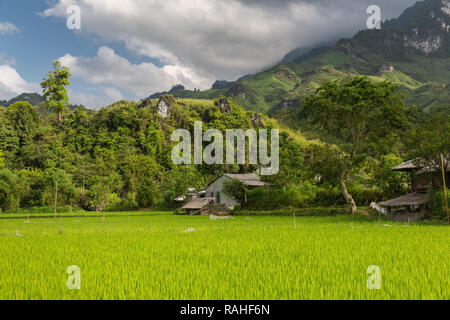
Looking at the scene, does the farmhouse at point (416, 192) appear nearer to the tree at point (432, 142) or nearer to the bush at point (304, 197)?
the tree at point (432, 142)

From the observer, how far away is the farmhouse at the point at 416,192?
23062mm

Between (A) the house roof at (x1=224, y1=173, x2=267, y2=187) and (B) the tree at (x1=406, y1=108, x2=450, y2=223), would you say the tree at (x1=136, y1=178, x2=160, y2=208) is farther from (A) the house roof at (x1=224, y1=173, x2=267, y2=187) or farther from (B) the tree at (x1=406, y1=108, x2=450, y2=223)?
(B) the tree at (x1=406, y1=108, x2=450, y2=223)

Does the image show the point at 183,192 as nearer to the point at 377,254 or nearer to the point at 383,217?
the point at 383,217

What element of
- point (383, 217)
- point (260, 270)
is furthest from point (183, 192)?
point (260, 270)

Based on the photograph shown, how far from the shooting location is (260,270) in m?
6.36

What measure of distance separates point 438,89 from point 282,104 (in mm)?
63695

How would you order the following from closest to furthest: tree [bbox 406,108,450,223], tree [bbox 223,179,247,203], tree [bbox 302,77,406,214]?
tree [bbox 406,108,450,223]
tree [bbox 302,77,406,214]
tree [bbox 223,179,247,203]

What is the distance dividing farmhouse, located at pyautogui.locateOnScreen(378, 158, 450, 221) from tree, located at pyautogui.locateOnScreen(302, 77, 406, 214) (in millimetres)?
3181

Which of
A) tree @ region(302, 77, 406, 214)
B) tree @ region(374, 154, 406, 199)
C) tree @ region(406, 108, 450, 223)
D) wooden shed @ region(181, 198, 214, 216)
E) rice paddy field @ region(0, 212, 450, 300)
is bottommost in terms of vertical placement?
wooden shed @ region(181, 198, 214, 216)

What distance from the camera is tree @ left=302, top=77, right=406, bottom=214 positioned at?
26.7 meters

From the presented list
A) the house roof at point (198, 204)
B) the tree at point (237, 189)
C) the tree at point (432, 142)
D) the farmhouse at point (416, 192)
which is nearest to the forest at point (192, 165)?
the tree at point (432, 142)

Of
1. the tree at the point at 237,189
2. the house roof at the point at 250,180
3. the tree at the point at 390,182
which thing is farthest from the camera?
the house roof at the point at 250,180

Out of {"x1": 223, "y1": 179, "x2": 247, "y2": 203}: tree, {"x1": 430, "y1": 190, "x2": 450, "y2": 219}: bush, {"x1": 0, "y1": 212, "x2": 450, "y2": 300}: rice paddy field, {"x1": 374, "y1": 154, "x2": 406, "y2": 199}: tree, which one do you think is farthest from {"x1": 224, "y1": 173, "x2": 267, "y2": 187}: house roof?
{"x1": 0, "y1": 212, "x2": 450, "y2": 300}: rice paddy field

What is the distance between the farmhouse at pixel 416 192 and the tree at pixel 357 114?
3.18 m
